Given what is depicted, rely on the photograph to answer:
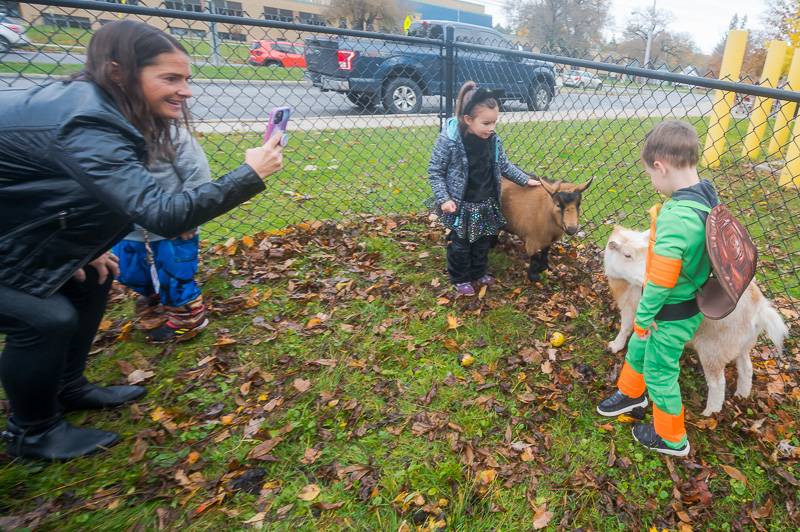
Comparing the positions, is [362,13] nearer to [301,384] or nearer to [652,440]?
[301,384]

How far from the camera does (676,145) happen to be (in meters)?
2.06

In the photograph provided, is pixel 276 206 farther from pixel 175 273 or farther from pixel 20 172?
pixel 20 172

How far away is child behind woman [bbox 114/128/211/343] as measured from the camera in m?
2.74

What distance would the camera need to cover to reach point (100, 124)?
1652mm

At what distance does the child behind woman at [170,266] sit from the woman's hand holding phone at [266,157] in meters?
0.95

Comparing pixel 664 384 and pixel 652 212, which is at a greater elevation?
pixel 652 212

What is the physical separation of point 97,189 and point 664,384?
2733 mm

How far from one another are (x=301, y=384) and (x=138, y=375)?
3.45ft

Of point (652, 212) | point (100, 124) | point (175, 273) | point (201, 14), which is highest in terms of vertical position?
point (201, 14)

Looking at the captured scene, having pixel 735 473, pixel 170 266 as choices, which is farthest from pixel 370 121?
pixel 735 473

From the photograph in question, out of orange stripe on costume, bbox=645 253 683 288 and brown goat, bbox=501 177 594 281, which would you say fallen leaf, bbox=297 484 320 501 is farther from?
brown goat, bbox=501 177 594 281

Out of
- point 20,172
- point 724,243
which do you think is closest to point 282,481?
point 20,172

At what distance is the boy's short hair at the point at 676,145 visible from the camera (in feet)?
6.74

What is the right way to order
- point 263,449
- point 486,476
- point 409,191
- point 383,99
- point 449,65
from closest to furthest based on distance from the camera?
point 486,476 → point 263,449 → point 449,65 → point 409,191 → point 383,99
